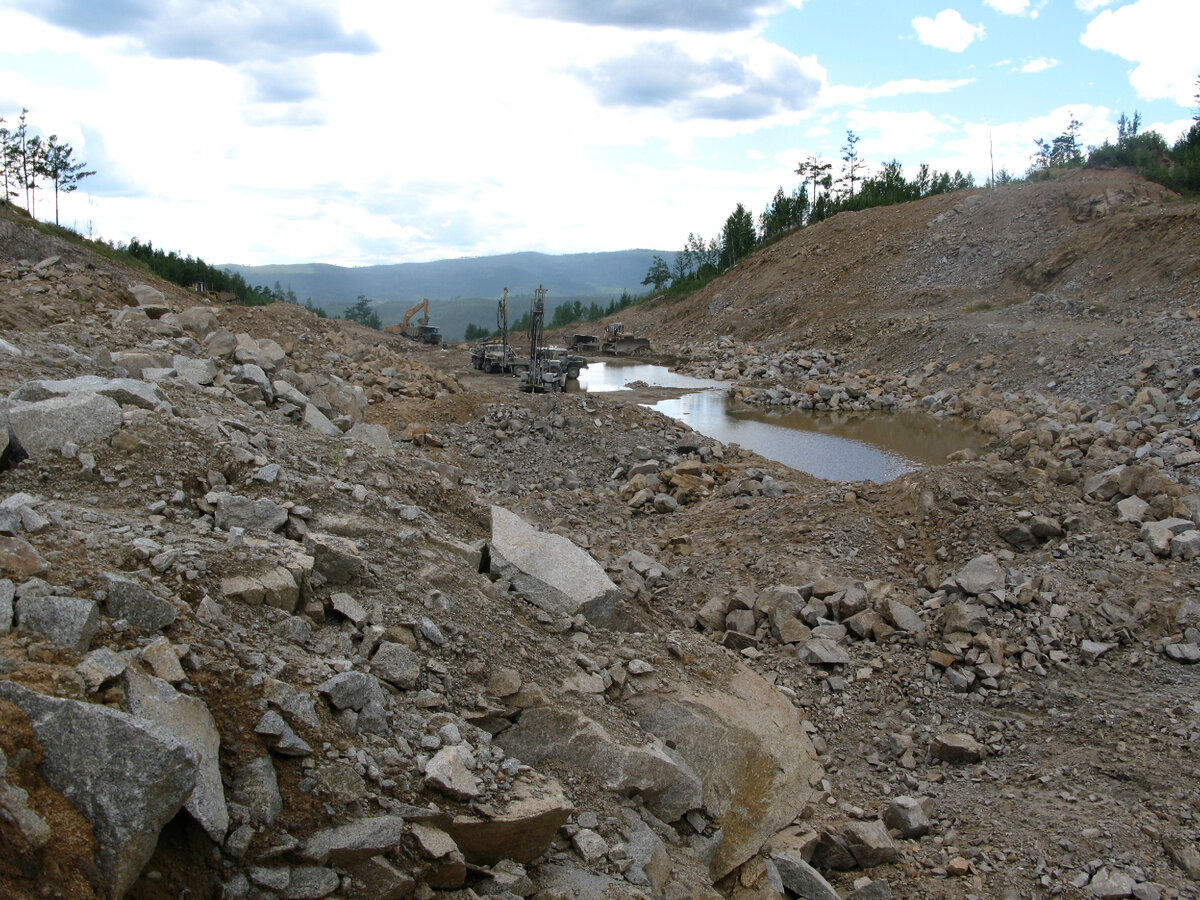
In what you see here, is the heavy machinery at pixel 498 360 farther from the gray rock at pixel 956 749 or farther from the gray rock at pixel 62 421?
the gray rock at pixel 956 749

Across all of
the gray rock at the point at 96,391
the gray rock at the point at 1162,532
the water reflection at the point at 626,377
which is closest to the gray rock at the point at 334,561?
the gray rock at the point at 96,391

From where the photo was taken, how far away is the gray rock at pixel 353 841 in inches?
118

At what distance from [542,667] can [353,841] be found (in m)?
1.84

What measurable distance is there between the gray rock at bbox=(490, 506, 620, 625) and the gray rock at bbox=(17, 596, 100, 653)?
2.85 m

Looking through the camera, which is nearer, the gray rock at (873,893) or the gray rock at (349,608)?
the gray rock at (349,608)

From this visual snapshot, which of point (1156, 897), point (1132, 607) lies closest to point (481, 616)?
point (1156, 897)

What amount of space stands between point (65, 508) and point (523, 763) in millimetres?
2811

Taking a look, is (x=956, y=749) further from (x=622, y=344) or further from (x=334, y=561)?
(x=622, y=344)

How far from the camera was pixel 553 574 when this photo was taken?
226 inches

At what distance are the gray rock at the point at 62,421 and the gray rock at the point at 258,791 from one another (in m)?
2.88

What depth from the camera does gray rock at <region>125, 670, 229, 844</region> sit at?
9.19 ft

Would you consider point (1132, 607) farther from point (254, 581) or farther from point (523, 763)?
point (254, 581)

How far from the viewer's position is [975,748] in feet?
19.0

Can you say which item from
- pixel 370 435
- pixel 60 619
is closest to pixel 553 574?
pixel 60 619
